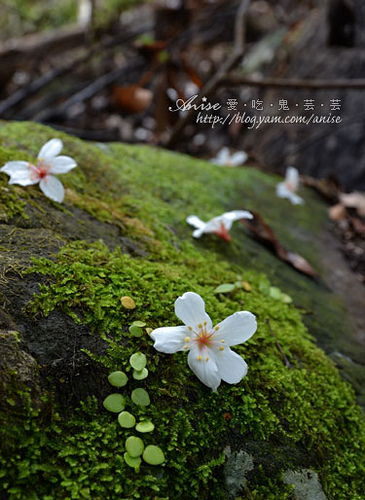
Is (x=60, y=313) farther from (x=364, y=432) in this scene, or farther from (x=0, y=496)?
(x=364, y=432)

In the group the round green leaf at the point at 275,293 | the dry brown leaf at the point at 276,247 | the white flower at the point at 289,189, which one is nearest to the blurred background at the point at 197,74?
the white flower at the point at 289,189

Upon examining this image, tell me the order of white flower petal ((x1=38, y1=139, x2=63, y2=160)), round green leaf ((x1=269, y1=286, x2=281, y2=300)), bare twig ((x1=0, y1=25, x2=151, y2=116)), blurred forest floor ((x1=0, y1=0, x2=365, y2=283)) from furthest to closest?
bare twig ((x1=0, y1=25, x2=151, y2=116)) → blurred forest floor ((x1=0, y1=0, x2=365, y2=283)) → round green leaf ((x1=269, y1=286, x2=281, y2=300)) → white flower petal ((x1=38, y1=139, x2=63, y2=160))

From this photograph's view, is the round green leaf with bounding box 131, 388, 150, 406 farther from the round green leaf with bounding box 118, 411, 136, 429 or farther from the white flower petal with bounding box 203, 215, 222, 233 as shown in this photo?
the white flower petal with bounding box 203, 215, 222, 233

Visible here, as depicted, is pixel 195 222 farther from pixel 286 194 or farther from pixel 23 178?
pixel 286 194

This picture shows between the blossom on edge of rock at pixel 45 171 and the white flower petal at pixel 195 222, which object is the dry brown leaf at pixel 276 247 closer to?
the white flower petal at pixel 195 222

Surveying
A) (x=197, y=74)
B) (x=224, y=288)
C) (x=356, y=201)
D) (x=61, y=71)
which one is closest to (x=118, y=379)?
(x=224, y=288)

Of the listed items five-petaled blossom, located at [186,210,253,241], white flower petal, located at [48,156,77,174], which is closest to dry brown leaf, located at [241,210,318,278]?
five-petaled blossom, located at [186,210,253,241]

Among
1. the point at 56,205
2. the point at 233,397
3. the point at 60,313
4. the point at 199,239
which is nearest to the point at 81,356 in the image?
the point at 60,313
